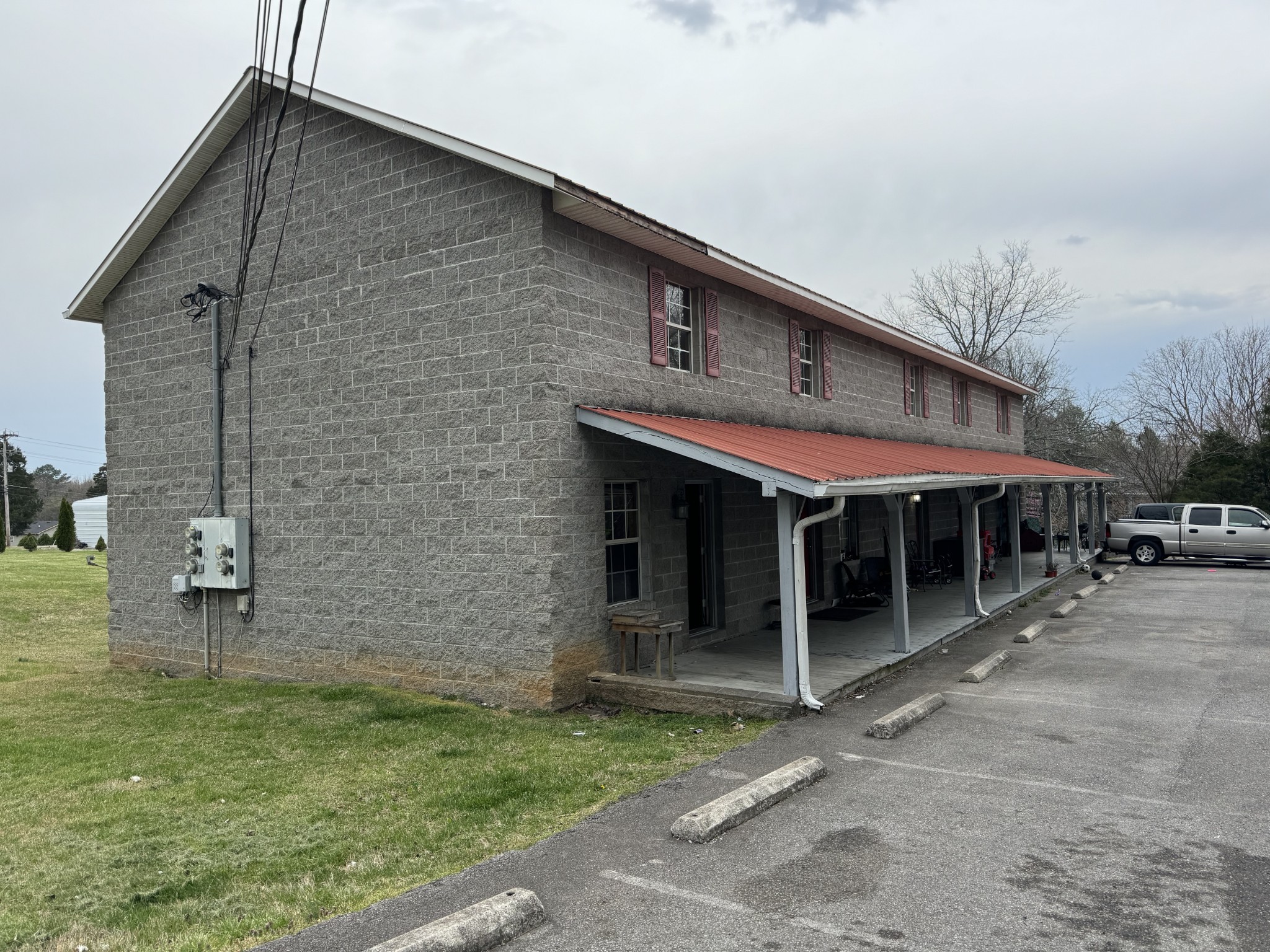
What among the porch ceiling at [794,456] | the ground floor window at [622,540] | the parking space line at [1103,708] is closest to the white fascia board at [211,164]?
the porch ceiling at [794,456]

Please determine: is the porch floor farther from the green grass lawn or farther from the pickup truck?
the pickup truck

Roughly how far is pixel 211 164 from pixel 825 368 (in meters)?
9.90

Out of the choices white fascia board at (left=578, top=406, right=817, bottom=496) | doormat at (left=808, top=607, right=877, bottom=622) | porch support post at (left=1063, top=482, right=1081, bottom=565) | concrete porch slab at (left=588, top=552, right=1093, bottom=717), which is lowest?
concrete porch slab at (left=588, top=552, right=1093, bottom=717)

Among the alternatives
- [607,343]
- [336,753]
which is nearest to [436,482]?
[607,343]

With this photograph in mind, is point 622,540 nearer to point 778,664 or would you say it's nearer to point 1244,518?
point 778,664

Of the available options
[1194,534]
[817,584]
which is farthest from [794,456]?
[1194,534]

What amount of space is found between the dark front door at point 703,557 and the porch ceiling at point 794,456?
1.12m

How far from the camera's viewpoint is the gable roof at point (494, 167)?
9172mm

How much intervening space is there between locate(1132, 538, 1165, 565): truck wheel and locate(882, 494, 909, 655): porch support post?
52.8 ft

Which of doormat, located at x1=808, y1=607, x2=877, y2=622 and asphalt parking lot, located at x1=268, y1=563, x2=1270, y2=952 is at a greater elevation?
doormat, located at x1=808, y1=607, x2=877, y2=622

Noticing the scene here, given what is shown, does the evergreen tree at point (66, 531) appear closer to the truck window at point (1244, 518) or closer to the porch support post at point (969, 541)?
Answer: the porch support post at point (969, 541)

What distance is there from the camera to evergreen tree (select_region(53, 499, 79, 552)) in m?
44.5

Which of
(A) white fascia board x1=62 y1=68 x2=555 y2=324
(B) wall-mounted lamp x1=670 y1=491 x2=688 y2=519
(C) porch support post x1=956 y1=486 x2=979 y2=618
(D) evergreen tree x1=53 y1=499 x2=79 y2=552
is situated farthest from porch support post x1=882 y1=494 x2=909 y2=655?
(D) evergreen tree x1=53 y1=499 x2=79 y2=552

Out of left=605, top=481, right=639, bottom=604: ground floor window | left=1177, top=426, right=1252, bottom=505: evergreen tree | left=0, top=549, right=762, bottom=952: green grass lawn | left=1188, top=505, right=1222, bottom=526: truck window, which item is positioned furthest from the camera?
left=1177, top=426, right=1252, bottom=505: evergreen tree
